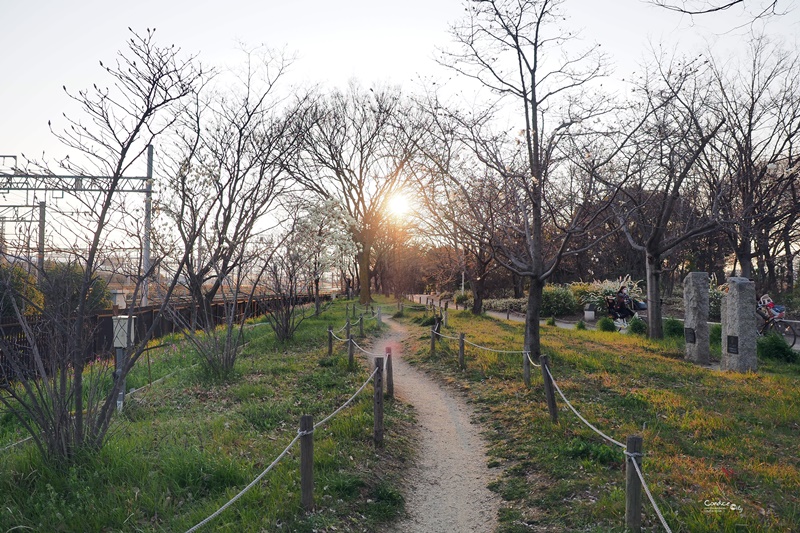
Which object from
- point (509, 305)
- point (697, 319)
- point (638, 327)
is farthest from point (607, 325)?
point (509, 305)

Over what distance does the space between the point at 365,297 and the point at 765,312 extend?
23169 millimetres

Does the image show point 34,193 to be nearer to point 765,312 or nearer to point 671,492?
point 671,492

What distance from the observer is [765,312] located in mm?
16219

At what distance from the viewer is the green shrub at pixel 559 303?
27141 millimetres

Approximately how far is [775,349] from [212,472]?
12.7 metres

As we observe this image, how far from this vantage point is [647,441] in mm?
6652

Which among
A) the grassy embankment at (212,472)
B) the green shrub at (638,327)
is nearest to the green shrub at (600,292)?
the green shrub at (638,327)

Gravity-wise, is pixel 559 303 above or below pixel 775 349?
above

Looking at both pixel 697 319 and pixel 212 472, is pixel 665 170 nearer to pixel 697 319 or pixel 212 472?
pixel 697 319

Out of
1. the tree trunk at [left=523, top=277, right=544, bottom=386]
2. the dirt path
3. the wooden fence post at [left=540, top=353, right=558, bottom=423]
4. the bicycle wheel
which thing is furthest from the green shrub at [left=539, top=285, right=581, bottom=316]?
the wooden fence post at [left=540, top=353, right=558, bottom=423]

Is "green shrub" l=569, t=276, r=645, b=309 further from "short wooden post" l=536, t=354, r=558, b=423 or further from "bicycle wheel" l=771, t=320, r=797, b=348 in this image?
"short wooden post" l=536, t=354, r=558, b=423

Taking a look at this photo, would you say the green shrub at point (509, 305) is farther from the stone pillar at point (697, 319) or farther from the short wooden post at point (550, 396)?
the short wooden post at point (550, 396)

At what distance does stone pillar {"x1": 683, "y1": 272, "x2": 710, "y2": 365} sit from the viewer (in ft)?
41.9

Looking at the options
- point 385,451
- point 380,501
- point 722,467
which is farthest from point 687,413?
point 380,501
